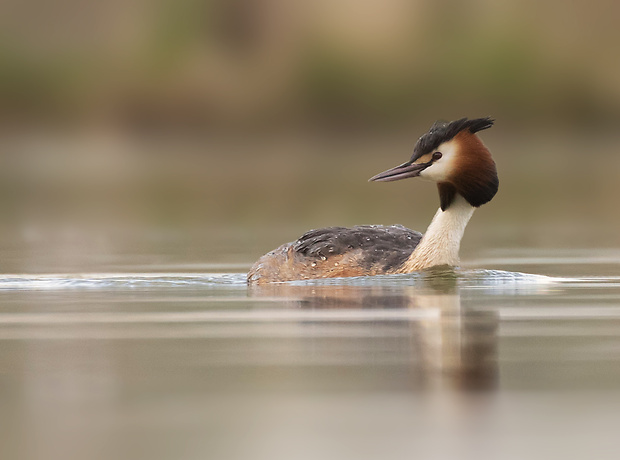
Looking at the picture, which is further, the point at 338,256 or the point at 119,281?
the point at 338,256

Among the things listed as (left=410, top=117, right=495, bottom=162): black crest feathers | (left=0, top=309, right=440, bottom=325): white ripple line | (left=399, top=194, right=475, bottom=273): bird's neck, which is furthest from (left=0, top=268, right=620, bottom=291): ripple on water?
(left=0, top=309, right=440, bottom=325): white ripple line

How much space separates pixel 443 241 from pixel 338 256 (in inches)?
34.4

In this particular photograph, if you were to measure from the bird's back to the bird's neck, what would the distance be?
5.5 inches

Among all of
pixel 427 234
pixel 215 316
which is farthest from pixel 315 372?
pixel 427 234

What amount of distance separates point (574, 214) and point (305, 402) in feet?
47.7

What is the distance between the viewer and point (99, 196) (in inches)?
1084

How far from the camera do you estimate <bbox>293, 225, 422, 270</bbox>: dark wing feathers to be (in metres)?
12.0

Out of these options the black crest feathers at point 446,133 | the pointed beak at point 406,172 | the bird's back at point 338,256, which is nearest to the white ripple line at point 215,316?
the bird's back at point 338,256

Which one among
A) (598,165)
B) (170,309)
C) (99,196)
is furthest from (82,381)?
(598,165)

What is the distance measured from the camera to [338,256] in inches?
476

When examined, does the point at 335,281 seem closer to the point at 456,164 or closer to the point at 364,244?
the point at 364,244

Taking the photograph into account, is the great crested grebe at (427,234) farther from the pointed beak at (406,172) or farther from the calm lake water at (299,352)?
the calm lake water at (299,352)

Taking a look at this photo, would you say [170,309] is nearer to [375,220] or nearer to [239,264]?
[239,264]

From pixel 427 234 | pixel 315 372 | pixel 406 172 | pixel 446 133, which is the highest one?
pixel 446 133
